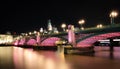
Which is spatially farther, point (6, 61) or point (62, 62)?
point (6, 61)

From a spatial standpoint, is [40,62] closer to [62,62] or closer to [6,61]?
[62,62]

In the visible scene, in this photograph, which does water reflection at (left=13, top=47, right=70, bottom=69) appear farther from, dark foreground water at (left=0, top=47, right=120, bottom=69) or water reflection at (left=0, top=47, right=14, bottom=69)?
water reflection at (left=0, top=47, right=14, bottom=69)

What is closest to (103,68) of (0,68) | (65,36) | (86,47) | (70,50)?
(0,68)

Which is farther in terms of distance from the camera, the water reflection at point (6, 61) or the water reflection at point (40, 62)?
the water reflection at point (6, 61)

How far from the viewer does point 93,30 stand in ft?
201

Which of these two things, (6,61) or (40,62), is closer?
(40,62)

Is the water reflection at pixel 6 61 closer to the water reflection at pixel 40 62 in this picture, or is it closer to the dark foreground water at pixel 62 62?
the dark foreground water at pixel 62 62

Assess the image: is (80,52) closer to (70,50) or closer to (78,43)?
(70,50)

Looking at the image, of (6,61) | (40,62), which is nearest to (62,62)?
(40,62)

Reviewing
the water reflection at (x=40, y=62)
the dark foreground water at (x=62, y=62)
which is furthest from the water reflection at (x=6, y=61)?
the water reflection at (x=40, y=62)

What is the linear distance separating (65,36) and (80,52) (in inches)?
782

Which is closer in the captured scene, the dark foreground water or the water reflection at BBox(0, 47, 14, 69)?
the dark foreground water

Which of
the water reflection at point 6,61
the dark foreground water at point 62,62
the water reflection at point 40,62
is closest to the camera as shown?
the dark foreground water at point 62,62

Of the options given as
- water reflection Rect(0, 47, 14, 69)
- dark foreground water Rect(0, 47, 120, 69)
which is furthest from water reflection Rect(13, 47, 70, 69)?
water reflection Rect(0, 47, 14, 69)
